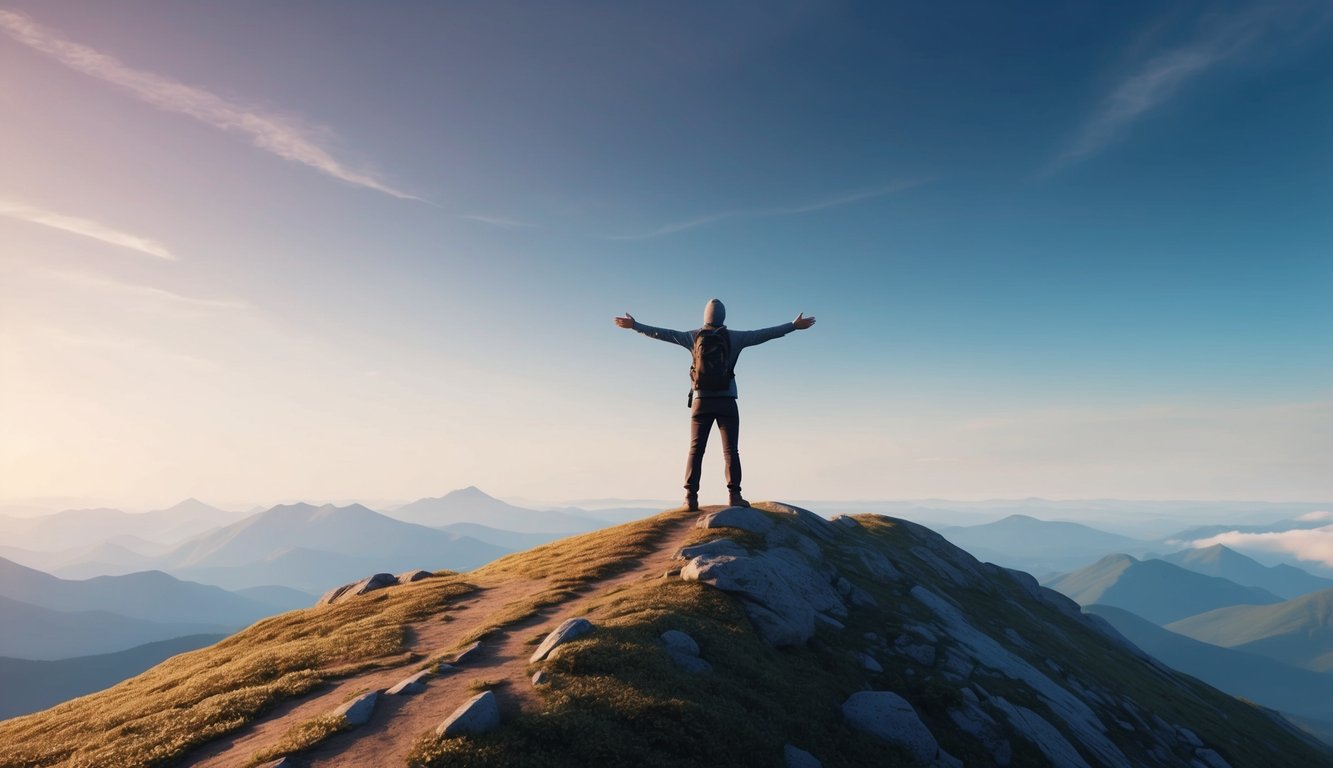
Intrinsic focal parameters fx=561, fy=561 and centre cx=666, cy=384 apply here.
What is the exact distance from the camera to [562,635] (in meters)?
16.8

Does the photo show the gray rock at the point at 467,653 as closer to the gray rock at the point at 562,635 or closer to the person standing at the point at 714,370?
the gray rock at the point at 562,635

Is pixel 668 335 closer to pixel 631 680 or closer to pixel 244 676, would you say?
pixel 631 680

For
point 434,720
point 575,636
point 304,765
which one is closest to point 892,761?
point 575,636

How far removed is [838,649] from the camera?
71.5 feet

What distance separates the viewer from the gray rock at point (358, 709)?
13.5 metres

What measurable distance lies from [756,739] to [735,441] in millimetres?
14403

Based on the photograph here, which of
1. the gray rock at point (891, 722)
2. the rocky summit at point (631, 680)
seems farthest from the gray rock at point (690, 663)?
the gray rock at point (891, 722)

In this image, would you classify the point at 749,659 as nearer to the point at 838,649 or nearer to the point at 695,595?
the point at 695,595

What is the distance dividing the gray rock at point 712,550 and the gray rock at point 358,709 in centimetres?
1311

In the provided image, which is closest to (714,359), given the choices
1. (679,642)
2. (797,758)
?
(679,642)

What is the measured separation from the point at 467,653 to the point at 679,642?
664cm

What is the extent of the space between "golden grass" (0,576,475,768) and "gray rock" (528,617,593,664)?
525 centimetres

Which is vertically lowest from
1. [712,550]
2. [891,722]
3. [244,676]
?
[891,722]

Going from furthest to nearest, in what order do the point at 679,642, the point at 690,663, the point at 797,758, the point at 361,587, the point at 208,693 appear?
the point at 361,587 < the point at 208,693 < the point at 679,642 < the point at 690,663 < the point at 797,758
